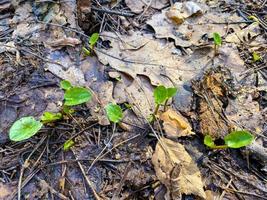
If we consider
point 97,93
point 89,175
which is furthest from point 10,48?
point 89,175

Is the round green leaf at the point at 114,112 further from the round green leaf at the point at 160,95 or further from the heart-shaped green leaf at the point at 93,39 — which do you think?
the heart-shaped green leaf at the point at 93,39

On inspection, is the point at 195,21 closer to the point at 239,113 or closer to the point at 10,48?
the point at 239,113

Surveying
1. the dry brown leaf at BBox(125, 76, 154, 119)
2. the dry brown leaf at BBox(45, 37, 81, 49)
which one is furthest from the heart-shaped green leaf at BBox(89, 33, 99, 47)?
the dry brown leaf at BBox(125, 76, 154, 119)

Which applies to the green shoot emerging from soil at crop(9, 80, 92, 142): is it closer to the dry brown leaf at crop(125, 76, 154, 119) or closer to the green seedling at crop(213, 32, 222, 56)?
the dry brown leaf at crop(125, 76, 154, 119)

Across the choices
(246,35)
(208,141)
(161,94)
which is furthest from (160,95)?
(246,35)

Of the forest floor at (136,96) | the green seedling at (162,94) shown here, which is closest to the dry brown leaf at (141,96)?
the forest floor at (136,96)

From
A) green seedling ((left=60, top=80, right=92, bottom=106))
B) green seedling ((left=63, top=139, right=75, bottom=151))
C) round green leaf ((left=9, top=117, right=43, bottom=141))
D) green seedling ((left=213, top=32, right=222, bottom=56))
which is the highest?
green seedling ((left=213, top=32, right=222, bottom=56))
